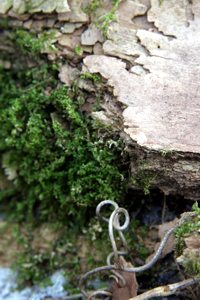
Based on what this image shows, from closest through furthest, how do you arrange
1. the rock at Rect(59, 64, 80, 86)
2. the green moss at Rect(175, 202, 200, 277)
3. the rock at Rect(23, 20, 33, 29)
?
1. the green moss at Rect(175, 202, 200, 277)
2. the rock at Rect(59, 64, 80, 86)
3. the rock at Rect(23, 20, 33, 29)

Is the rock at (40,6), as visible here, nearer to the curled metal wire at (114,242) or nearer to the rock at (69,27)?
the rock at (69,27)

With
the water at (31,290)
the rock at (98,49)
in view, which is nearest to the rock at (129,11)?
the rock at (98,49)

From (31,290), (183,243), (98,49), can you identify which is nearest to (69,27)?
(98,49)

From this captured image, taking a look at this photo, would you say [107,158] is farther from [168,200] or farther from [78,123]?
[168,200]

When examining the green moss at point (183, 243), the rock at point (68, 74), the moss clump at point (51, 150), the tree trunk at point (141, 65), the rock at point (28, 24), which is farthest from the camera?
the rock at point (28, 24)

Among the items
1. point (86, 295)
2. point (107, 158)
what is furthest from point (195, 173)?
point (86, 295)

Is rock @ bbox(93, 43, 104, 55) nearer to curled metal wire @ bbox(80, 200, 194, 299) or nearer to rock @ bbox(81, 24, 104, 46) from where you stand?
rock @ bbox(81, 24, 104, 46)

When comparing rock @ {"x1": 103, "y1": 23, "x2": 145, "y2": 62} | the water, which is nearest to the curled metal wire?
the water

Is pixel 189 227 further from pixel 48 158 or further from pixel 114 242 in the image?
pixel 48 158
